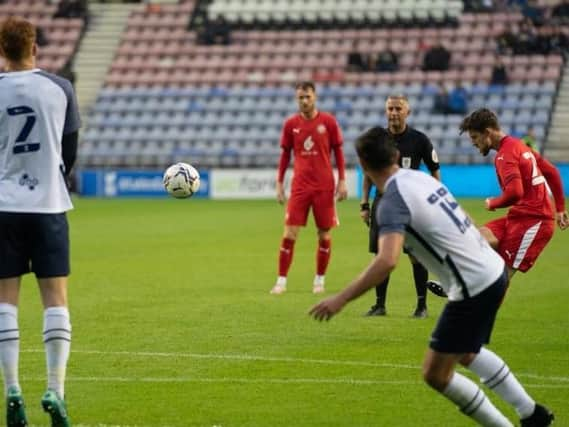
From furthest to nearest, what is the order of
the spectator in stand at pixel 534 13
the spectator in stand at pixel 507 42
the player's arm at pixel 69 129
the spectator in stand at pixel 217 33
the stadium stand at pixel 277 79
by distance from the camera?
1. the spectator in stand at pixel 217 33
2. the spectator in stand at pixel 534 13
3. the spectator in stand at pixel 507 42
4. the stadium stand at pixel 277 79
5. the player's arm at pixel 69 129

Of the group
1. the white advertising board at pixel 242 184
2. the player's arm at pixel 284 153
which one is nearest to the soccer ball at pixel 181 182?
the player's arm at pixel 284 153

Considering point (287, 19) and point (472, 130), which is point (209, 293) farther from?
point (287, 19)

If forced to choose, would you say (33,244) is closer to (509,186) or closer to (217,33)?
(509,186)

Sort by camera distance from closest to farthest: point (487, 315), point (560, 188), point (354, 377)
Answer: point (487, 315) < point (354, 377) < point (560, 188)

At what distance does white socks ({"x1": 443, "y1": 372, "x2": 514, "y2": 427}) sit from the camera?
6.70 metres

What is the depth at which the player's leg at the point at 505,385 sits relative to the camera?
7012 mm

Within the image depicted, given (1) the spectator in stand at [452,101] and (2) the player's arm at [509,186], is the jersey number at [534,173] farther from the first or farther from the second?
(1) the spectator in stand at [452,101]

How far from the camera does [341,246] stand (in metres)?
21.4

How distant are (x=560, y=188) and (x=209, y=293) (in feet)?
17.2

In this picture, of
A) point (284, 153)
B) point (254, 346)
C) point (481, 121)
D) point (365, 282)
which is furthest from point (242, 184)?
point (365, 282)

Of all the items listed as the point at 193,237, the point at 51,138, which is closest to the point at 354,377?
the point at 51,138

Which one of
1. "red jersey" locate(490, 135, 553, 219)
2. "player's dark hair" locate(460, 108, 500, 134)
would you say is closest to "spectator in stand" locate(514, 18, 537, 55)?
"red jersey" locate(490, 135, 553, 219)

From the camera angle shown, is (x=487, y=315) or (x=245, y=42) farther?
(x=245, y=42)

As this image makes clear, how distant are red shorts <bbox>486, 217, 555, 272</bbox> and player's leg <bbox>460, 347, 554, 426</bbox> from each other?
349cm
